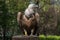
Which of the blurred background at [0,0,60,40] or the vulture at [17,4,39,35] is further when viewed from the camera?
the blurred background at [0,0,60,40]

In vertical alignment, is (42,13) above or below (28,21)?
below

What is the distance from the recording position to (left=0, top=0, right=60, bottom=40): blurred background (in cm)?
1741

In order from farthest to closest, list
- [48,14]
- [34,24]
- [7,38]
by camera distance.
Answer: [7,38] → [48,14] → [34,24]

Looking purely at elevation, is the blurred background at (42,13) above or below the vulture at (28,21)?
below

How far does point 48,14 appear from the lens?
1864 centimetres

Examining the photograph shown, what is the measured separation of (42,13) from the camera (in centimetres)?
1798

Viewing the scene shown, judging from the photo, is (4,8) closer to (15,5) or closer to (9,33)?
(15,5)

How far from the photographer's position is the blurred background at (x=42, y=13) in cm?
1741

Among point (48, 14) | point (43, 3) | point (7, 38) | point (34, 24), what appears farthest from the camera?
point (7, 38)

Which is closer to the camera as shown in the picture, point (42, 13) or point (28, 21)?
point (28, 21)

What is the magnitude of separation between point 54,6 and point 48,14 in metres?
1.14

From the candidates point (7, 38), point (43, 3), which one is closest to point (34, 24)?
point (43, 3)

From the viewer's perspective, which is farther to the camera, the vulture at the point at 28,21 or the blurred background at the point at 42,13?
the blurred background at the point at 42,13

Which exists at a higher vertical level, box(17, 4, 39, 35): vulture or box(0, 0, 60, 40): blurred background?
box(17, 4, 39, 35): vulture
